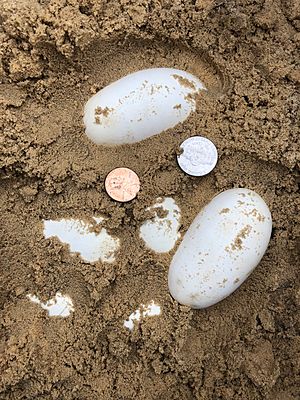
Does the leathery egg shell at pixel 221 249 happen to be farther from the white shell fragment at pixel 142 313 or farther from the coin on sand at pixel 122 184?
the coin on sand at pixel 122 184

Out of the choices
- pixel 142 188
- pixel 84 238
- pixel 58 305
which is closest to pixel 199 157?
pixel 142 188

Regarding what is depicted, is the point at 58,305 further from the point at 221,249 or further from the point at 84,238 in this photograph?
the point at 221,249

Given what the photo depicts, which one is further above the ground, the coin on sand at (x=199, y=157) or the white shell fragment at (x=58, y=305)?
the coin on sand at (x=199, y=157)

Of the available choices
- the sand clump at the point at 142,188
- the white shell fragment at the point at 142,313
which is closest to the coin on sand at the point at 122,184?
the sand clump at the point at 142,188

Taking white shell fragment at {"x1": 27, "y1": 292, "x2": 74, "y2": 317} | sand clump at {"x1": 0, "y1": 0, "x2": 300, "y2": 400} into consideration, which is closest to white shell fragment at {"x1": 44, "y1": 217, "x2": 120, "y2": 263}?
sand clump at {"x1": 0, "y1": 0, "x2": 300, "y2": 400}

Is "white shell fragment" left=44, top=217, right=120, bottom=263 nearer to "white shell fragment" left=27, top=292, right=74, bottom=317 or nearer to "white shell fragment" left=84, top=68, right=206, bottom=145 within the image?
"white shell fragment" left=27, top=292, right=74, bottom=317

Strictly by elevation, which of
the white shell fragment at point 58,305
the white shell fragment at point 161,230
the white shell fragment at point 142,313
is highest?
the white shell fragment at point 161,230

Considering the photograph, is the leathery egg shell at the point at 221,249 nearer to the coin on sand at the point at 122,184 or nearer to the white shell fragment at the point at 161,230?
the white shell fragment at the point at 161,230
